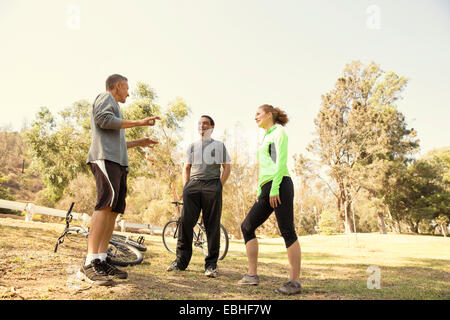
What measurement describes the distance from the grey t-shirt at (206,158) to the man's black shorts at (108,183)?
4.23 ft

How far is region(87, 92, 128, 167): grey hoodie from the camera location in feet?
9.29

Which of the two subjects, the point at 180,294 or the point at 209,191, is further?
the point at 209,191

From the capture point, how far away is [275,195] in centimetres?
300

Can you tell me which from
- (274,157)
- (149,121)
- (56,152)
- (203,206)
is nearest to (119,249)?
(203,206)

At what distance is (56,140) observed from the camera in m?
13.6

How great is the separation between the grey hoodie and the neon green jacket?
1.57 metres

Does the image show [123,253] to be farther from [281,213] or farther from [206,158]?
[281,213]

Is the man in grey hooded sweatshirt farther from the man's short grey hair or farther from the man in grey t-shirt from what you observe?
the man in grey t-shirt

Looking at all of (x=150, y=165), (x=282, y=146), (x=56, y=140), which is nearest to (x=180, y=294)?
(x=282, y=146)

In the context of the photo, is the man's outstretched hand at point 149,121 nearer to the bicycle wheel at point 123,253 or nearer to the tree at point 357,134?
the bicycle wheel at point 123,253

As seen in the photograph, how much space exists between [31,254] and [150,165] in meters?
15.0

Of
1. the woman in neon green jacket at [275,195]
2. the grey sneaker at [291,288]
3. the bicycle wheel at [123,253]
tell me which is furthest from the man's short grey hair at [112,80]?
the grey sneaker at [291,288]

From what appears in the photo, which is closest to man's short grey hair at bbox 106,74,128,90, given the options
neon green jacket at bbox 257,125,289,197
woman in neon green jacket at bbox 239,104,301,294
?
woman in neon green jacket at bbox 239,104,301,294
